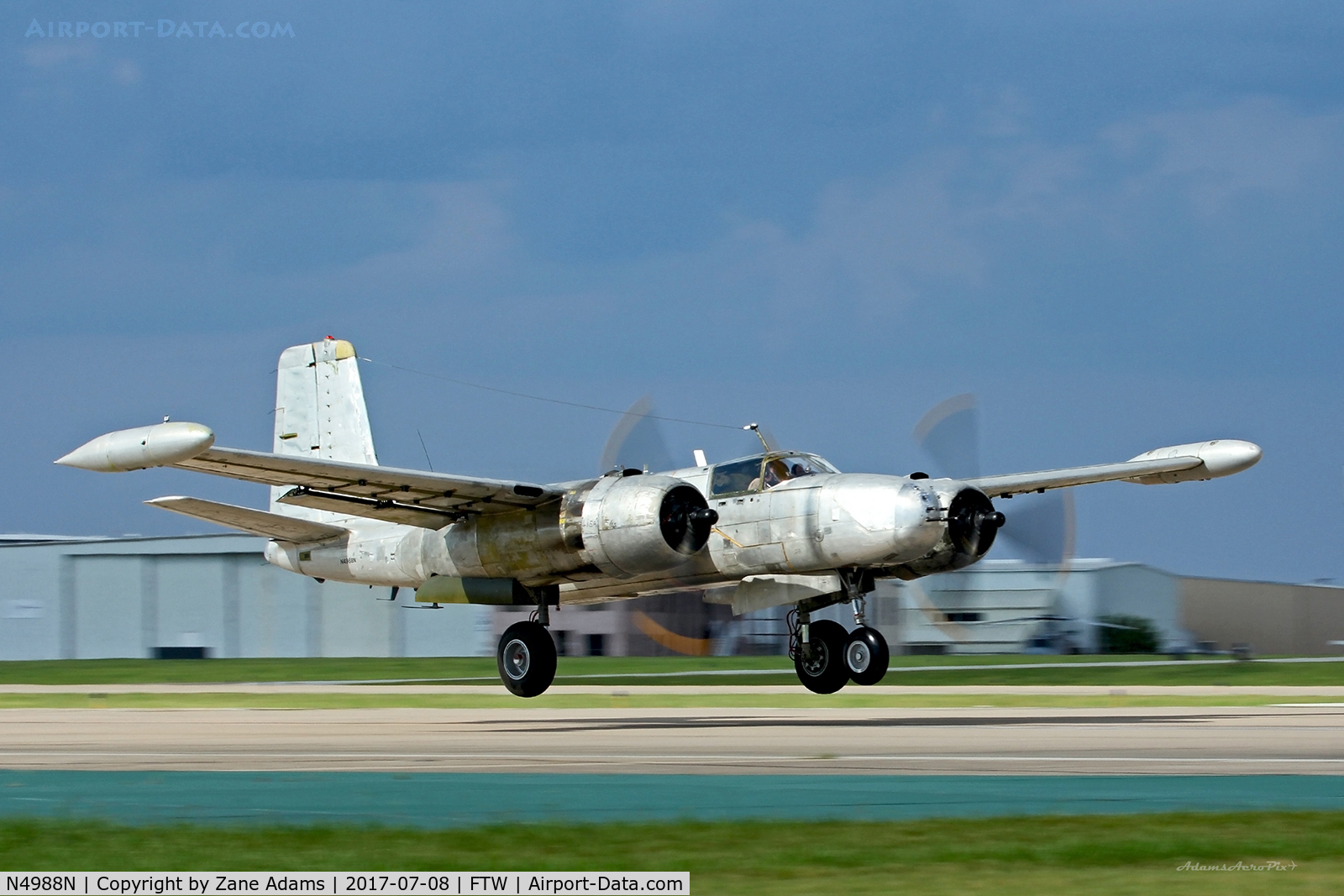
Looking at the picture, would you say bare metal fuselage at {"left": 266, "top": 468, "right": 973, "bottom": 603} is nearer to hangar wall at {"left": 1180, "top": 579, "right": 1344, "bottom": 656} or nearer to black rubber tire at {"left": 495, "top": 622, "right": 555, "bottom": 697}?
black rubber tire at {"left": 495, "top": 622, "right": 555, "bottom": 697}

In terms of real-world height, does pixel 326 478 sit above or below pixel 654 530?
above

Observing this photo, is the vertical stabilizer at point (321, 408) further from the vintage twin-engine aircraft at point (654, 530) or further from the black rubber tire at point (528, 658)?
the black rubber tire at point (528, 658)

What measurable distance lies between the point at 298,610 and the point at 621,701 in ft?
147

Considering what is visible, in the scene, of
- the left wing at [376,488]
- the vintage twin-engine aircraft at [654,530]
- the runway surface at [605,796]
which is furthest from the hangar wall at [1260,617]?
the runway surface at [605,796]

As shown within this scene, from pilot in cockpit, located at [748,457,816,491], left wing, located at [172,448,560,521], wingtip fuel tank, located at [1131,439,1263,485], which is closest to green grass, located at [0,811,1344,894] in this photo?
left wing, located at [172,448,560,521]

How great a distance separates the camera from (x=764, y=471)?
81.7 feet

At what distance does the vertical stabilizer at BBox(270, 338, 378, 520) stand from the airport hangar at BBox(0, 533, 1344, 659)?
35.5 meters

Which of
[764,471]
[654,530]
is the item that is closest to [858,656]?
[764,471]

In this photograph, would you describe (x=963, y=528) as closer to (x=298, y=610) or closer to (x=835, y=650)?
(x=835, y=650)

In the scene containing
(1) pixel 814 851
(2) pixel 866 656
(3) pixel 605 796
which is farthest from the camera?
(2) pixel 866 656

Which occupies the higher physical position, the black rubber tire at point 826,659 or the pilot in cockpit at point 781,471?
the pilot in cockpit at point 781,471

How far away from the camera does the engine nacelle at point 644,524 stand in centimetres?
2323

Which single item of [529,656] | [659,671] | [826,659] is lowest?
[659,671]

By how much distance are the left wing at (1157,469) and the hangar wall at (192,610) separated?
45.8 meters
